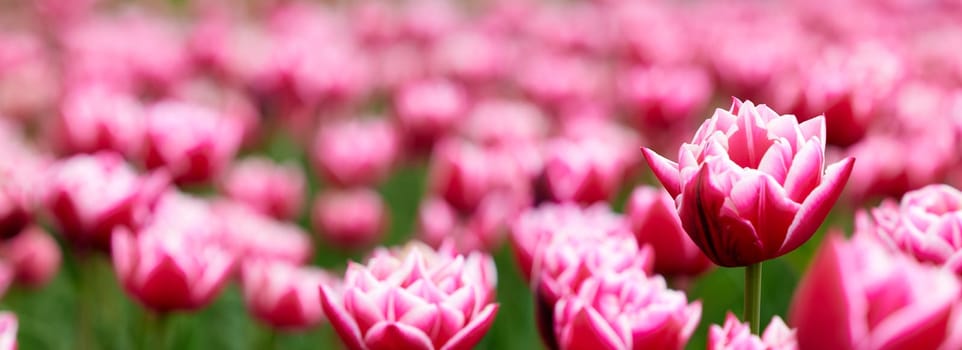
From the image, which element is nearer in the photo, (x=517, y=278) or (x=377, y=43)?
(x=517, y=278)

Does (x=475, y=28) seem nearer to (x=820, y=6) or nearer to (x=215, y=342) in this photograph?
(x=820, y=6)

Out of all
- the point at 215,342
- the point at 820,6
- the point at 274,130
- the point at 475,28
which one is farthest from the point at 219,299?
the point at 820,6

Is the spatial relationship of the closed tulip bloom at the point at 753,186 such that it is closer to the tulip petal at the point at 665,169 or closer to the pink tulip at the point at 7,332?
the tulip petal at the point at 665,169

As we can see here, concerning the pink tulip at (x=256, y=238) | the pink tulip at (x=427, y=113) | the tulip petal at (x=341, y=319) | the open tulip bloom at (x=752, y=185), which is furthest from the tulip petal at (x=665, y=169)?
the pink tulip at (x=427, y=113)

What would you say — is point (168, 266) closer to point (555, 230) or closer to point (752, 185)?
point (555, 230)

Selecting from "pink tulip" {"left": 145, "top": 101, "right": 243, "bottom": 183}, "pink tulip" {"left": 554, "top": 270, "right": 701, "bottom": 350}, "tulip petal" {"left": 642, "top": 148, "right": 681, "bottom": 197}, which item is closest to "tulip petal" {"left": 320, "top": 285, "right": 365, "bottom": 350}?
"pink tulip" {"left": 554, "top": 270, "right": 701, "bottom": 350}

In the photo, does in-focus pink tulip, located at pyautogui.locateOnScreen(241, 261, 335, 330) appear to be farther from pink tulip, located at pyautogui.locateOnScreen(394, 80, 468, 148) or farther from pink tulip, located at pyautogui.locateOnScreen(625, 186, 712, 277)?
pink tulip, located at pyautogui.locateOnScreen(394, 80, 468, 148)
